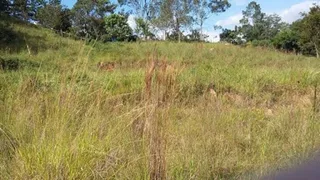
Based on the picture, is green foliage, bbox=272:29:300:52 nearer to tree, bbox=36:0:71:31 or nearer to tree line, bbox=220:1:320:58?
tree line, bbox=220:1:320:58

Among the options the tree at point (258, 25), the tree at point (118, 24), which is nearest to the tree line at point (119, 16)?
the tree at point (118, 24)

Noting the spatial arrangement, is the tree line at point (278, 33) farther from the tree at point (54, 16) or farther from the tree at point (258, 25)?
the tree at point (54, 16)

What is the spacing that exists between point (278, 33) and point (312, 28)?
62.5 feet

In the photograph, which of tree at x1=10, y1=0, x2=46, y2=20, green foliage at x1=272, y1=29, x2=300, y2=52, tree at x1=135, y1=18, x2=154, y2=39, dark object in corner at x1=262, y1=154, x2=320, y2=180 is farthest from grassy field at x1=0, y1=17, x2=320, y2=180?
green foliage at x1=272, y1=29, x2=300, y2=52

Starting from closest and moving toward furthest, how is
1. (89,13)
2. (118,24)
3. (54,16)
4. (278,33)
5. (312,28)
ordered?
(312,28) → (118,24) → (54,16) → (89,13) → (278,33)

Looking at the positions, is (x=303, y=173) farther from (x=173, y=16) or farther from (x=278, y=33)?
(x=278, y=33)

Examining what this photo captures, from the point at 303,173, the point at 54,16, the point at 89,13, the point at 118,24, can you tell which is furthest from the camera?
the point at 89,13

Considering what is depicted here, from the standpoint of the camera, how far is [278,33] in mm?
45969

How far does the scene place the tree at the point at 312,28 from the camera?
26.7 meters

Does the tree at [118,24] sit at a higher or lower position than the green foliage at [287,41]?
higher

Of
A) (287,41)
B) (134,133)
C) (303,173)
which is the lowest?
(303,173)

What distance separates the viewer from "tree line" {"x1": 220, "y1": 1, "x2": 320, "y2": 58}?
27841mm

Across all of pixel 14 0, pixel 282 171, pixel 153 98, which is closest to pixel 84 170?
pixel 153 98

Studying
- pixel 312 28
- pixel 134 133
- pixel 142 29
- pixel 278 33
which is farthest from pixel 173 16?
pixel 134 133
